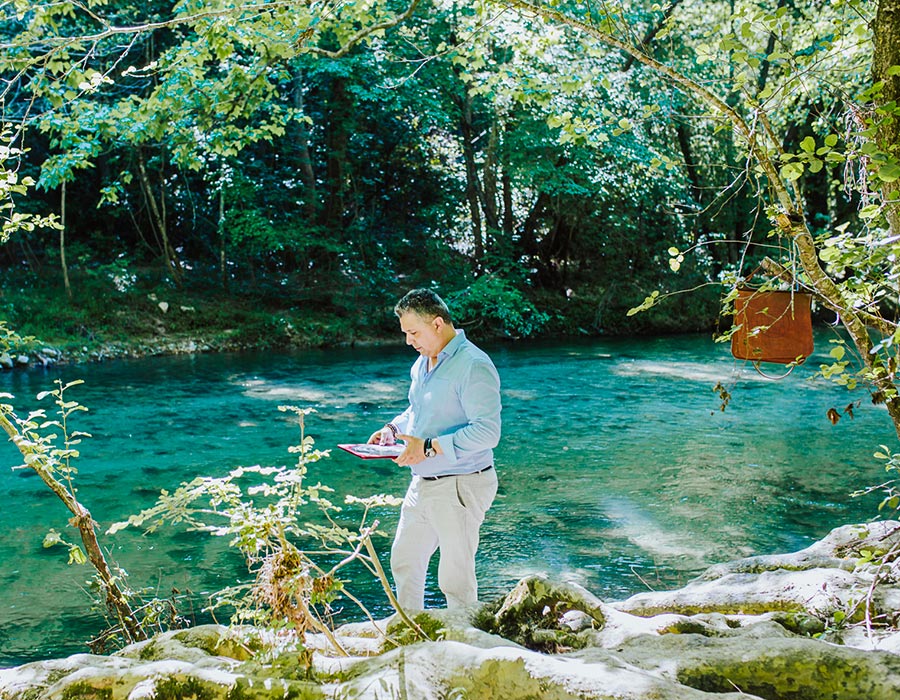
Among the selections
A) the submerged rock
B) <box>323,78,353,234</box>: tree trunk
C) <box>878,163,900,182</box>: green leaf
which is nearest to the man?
A: the submerged rock

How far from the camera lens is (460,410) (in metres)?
3.83

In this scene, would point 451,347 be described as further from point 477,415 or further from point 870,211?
point 870,211

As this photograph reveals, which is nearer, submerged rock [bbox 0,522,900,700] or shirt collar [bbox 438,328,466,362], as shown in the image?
submerged rock [bbox 0,522,900,700]

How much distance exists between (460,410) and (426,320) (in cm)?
45

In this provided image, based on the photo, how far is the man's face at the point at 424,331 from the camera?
3.82 m

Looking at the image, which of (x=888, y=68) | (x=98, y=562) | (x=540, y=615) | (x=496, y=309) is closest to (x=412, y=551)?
(x=540, y=615)

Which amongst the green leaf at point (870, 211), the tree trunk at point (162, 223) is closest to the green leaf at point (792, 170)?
the green leaf at point (870, 211)

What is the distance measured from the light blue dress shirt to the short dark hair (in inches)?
5.8

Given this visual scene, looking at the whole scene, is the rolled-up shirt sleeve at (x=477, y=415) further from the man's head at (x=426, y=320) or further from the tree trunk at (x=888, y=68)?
the tree trunk at (x=888, y=68)

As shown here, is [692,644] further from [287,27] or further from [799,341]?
[287,27]

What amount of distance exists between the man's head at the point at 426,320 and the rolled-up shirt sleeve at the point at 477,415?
0.25 metres

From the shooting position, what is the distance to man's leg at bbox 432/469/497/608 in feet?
12.3

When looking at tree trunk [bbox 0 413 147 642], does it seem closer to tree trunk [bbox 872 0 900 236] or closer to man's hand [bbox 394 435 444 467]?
man's hand [bbox 394 435 444 467]

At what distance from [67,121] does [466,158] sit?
1770 cm
